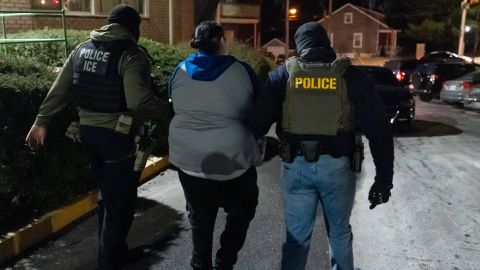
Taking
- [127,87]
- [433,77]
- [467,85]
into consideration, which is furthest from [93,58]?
[433,77]

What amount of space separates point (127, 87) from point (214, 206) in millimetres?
1003

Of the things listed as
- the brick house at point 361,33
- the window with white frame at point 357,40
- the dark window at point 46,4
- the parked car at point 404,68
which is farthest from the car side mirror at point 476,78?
the window with white frame at point 357,40

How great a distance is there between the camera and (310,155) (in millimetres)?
3025

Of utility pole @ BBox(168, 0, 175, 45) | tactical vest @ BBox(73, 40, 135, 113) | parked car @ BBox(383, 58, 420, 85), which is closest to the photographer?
tactical vest @ BBox(73, 40, 135, 113)

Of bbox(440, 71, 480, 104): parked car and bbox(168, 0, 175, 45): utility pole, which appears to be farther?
bbox(440, 71, 480, 104): parked car

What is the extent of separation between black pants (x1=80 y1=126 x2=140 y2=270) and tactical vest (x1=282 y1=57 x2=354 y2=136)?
132 cm

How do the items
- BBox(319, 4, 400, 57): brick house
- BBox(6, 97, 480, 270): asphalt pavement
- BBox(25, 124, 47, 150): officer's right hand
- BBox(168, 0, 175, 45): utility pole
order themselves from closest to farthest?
BBox(25, 124, 47, 150): officer's right hand → BBox(6, 97, 480, 270): asphalt pavement → BBox(168, 0, 175, 45): utility pole → BBox(319, 4, 400, 57): brick house

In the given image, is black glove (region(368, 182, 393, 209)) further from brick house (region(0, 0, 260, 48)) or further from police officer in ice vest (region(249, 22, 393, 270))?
brick house (region(0, 0, 260, 48))

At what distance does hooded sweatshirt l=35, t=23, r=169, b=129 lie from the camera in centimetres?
347

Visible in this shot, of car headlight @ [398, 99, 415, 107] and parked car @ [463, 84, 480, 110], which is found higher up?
car headlight @ [398, 99, 415, 107]

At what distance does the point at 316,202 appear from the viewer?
318 centimetres

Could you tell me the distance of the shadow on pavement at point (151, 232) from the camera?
162 inches

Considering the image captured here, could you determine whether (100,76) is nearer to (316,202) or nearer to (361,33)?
(316,202)

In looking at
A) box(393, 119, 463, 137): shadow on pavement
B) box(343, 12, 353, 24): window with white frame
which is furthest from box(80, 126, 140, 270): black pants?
box(343, 12, 353, 24): window with white frame
